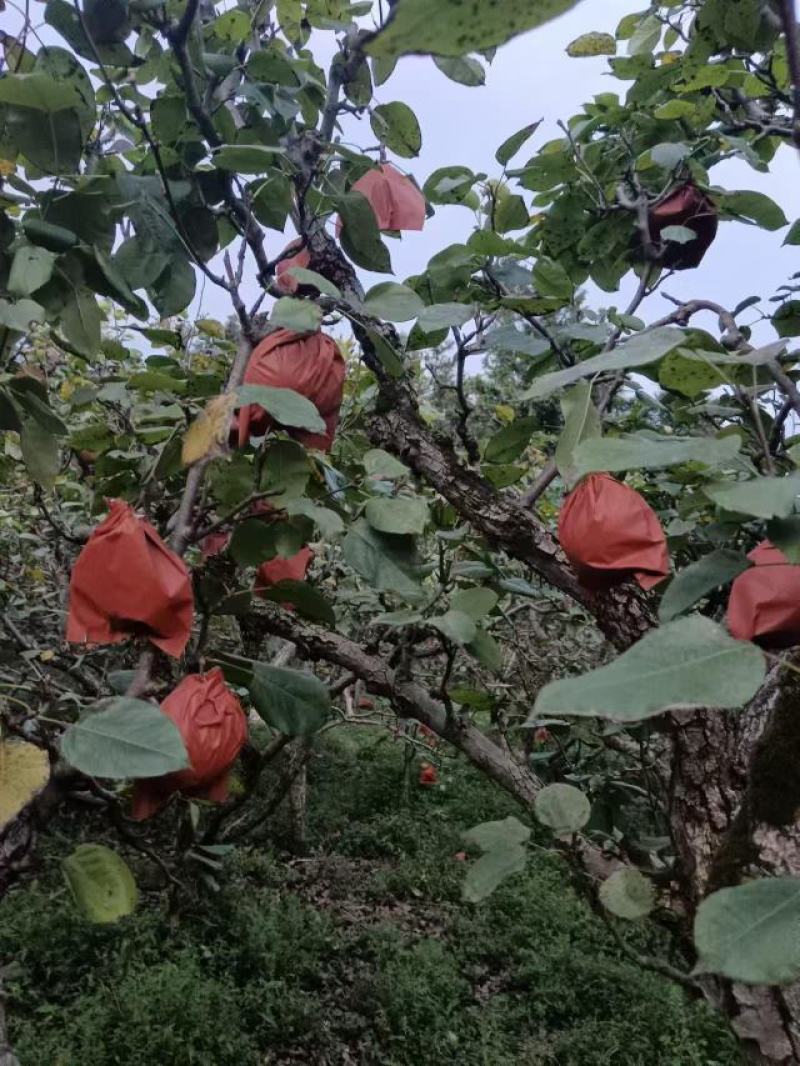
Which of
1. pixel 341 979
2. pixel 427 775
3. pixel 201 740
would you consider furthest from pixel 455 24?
pixel 427 775

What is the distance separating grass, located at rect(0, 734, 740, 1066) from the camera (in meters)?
2.39

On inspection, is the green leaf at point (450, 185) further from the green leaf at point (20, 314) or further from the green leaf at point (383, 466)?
the green leaf at point (20, 314)

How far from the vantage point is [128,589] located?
2.15ft

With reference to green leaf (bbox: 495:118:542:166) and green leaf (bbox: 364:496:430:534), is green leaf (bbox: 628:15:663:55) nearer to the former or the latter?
green leaf (bbox: 495:118:542:166)

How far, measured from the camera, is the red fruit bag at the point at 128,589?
0.66 metres

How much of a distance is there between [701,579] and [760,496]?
0.11 metres

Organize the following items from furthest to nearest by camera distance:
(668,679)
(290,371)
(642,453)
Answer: (290,371)
(642,453)
(668,679)

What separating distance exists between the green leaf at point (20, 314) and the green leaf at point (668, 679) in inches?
20.4

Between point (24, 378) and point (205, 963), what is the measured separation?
8.51 ft

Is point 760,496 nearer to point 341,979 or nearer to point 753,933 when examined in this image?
point 753,933

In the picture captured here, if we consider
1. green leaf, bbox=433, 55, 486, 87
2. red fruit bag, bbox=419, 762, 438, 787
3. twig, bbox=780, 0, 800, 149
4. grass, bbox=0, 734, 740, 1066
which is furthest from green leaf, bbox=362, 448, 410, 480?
red fruit bag, bbox=419, 762, 438, 787

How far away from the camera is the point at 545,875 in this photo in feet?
12.1

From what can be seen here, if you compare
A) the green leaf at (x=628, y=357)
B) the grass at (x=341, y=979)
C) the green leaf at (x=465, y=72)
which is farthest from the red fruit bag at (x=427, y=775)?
the green leaf at (x=628, y=357)

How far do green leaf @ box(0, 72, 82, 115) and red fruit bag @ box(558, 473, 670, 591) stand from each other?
1.83 ft
